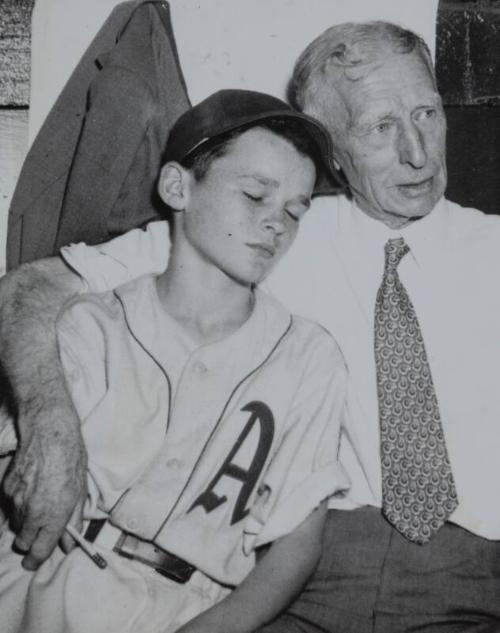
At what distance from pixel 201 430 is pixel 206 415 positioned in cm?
3

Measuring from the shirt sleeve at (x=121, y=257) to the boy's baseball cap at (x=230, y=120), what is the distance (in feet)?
0.72

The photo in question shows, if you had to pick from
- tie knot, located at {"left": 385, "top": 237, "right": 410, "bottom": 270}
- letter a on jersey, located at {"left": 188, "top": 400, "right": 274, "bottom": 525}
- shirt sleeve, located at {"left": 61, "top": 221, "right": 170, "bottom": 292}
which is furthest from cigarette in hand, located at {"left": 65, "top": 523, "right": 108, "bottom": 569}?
tie knot, located at {"left": 385, "top": 237, "right": 410, "bottom": 270}

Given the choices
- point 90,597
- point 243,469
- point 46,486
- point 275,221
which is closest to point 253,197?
point 275,221

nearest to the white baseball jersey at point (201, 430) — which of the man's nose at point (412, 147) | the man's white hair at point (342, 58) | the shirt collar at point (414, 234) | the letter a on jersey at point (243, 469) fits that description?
the letter a on jersey at point (243, 469)

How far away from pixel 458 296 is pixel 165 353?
757mm

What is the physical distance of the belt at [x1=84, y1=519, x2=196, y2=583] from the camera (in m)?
1.27

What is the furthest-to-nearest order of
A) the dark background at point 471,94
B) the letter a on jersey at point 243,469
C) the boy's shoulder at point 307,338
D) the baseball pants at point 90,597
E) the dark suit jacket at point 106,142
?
the dark background at point 471,94
the dark suit jacket at point 106,142
the boy's shoulder at point 307,338
the letter a on jersey at point 243,469
the baseball pants at point 90,597

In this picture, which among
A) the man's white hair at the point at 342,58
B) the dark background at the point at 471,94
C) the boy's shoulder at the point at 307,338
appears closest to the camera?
the boy's shoulder at the point at 307,338

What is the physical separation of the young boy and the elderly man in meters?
0.15

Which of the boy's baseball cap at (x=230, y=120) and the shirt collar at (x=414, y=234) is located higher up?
the boy's baseball cap at (x=230, y=120)

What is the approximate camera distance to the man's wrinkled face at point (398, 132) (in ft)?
4.96

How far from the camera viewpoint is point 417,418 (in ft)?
4.87

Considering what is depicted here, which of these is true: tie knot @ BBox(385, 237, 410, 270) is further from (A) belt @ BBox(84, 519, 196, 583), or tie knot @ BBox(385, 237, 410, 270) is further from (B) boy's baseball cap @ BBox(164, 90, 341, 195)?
(A) belt @ BBox(84, 519, 196, 583)

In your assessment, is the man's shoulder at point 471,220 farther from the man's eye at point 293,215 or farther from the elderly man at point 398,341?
the man's eye at point 293,215
